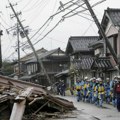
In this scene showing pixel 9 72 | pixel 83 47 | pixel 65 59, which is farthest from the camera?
pixel 9 72

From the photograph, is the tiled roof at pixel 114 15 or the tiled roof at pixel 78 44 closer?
the tiled roof at pixel 114 15

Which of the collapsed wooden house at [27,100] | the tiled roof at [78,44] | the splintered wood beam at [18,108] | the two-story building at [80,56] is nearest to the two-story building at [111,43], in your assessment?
the two-story building at [80,56]

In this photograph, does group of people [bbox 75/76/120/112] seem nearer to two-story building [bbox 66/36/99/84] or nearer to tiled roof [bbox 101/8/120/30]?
tiled roof [bbox 101/8/120/30]

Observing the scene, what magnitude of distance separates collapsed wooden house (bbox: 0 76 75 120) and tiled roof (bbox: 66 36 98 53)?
1182 inches

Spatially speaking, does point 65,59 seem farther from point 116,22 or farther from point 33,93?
point 33,93

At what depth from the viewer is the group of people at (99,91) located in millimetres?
22619

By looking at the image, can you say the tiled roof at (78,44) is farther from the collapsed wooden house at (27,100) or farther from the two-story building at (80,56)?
the collapsed wooden house at (27,100)

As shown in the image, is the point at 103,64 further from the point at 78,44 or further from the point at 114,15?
the point at 78,44

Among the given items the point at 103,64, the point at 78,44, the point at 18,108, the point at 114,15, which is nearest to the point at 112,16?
the point at 114,15

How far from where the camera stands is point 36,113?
18594mm

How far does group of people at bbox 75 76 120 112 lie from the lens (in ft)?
74.2

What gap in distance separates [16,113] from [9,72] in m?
84.6

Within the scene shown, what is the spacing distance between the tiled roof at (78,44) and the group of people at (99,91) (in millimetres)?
22513

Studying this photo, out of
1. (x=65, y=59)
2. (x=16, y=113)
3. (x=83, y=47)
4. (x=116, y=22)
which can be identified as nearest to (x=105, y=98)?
(x=116, y=22)
